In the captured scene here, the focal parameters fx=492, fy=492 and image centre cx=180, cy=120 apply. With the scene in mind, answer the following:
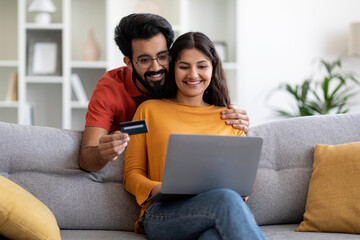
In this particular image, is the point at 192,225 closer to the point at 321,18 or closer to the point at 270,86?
the point at 270,86

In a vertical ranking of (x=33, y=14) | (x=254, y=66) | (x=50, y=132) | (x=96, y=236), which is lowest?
(x=96, y=236)

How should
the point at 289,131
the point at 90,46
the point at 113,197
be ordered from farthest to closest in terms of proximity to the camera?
1. the point at 90,46
2. the point at 289,131
3. the point at 113,197

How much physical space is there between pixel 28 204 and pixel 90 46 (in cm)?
280

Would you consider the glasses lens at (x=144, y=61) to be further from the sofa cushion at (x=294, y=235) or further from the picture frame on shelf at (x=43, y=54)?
the picture frame on shelf at (x=43, y=54)

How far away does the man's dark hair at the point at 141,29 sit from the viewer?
204cm

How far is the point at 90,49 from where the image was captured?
13.8 feet

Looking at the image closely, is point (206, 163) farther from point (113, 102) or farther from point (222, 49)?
point (222, 49)

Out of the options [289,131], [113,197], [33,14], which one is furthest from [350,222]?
[33,14]

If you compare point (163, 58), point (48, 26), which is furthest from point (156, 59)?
point (48, 26)

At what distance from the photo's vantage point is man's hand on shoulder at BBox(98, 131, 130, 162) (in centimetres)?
163

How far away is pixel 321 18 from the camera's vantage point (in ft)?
14.7

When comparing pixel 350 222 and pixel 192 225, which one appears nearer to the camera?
pixel 192 225

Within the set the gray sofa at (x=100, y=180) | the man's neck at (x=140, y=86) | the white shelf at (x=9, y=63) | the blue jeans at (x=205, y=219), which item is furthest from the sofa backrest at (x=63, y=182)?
the white shelf at (x=9, y=63)

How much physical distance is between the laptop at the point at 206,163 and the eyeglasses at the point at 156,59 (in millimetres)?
622
